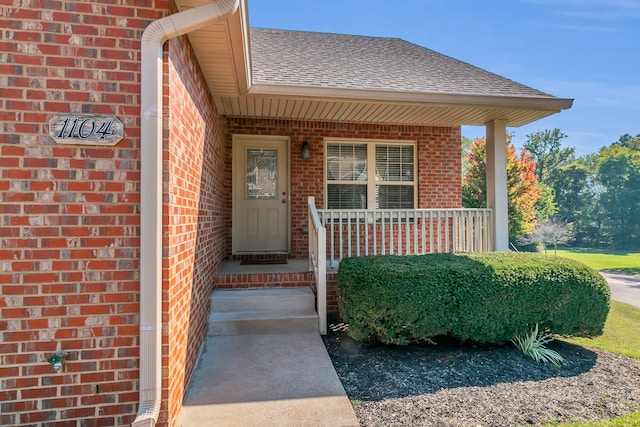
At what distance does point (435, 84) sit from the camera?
15.9ft

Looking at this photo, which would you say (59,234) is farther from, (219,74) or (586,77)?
(586,77)

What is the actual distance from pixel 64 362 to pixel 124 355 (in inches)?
13.4

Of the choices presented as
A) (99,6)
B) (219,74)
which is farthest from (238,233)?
(99,6)

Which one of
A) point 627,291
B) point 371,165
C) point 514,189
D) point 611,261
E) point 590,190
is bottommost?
point 611,261

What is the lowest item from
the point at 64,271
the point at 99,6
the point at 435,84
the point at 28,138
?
the point at 64,271

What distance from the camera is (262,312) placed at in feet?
12.8

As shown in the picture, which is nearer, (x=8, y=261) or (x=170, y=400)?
(x=8, y=261)

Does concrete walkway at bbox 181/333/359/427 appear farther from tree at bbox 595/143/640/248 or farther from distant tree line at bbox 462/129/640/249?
tree at bbox 595/143/640/248

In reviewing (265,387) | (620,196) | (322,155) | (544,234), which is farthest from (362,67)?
(620,196)

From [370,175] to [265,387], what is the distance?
171 inches

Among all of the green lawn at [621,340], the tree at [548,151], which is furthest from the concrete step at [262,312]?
the tree at [548,151]

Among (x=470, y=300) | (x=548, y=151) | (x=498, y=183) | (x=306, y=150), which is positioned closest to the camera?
(x=470, y=300)

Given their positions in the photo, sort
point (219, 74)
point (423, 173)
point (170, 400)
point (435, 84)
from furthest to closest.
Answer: point (423, 173), point (435, 84), point (219, 74), point (170, 400)

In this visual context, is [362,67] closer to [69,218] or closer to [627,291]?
[69,218]
